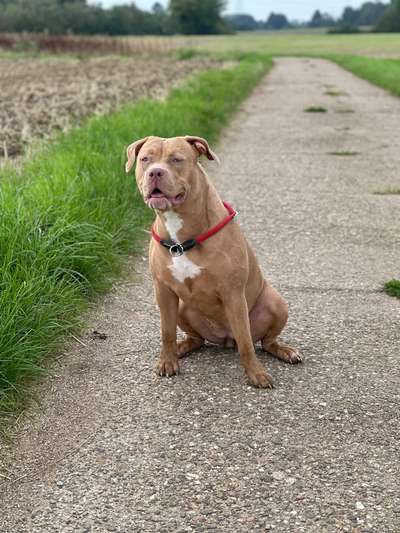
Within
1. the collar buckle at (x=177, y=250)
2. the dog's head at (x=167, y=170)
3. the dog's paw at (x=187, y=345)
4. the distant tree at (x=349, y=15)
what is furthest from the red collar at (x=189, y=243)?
the distant tree at (x=349, y=15)

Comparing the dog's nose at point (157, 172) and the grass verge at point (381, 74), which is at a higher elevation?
the dog's nose at point (157, 172)

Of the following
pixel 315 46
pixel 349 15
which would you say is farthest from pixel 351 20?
pixel 315 46

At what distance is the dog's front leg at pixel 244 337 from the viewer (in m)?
3.70

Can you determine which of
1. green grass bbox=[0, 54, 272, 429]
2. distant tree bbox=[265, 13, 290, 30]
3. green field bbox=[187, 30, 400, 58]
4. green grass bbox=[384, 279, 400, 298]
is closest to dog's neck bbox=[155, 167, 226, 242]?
green grass bbox=[0, 54, 272, 429]

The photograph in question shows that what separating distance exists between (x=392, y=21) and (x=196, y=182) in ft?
360

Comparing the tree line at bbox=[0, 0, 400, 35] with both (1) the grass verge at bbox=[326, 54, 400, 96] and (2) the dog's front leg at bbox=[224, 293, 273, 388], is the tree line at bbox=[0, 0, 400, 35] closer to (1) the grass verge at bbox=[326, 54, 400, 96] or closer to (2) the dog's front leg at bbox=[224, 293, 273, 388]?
(1) the grass verge at bbox=[326, 54, 400, 96]

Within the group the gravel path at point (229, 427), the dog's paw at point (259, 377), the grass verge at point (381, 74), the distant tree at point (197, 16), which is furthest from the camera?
the distant tree at point (197, 16)

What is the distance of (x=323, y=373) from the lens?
13.2ft

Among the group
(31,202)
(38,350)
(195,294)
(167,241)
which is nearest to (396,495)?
(195,294)

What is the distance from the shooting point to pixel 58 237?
5.02 metres

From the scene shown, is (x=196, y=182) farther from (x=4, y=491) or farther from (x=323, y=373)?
(x=4, y=491)

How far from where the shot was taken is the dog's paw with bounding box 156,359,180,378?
402 centimetres

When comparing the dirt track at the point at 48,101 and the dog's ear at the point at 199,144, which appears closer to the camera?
the dog's ear at the point at 199,144

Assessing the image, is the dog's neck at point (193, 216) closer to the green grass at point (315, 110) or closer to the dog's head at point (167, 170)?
the dog's head at point (167, 170)
